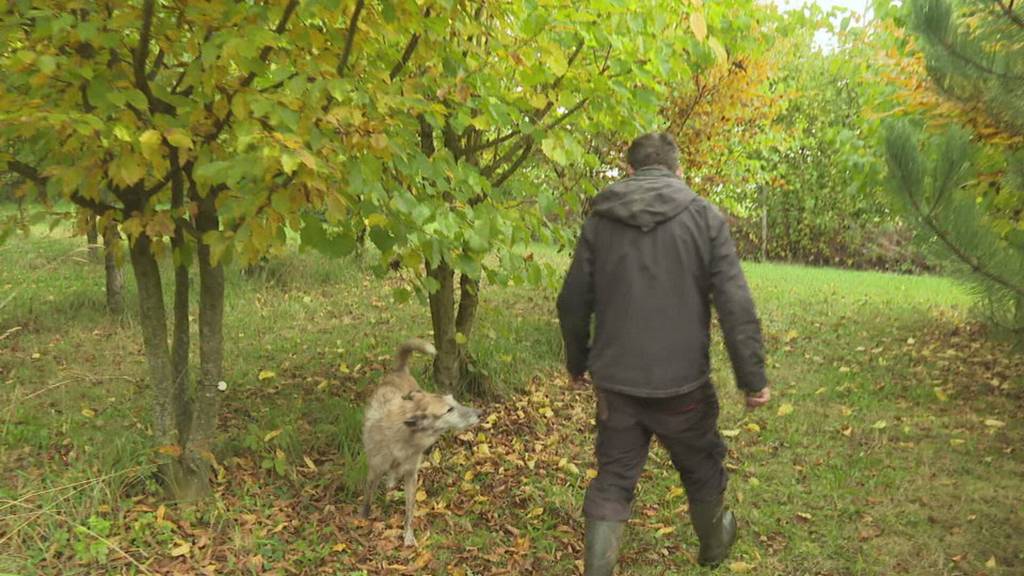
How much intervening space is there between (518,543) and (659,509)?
3.22ft

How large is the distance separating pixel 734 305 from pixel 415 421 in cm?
Answer: 201

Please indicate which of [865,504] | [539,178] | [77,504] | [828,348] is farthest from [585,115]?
[828,348]

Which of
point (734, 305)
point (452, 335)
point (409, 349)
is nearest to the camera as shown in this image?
point (734, 305)

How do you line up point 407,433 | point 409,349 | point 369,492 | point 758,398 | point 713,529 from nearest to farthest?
point 758,398 → point 713,529 → point 407,433 → point 369,492 → point 409,349

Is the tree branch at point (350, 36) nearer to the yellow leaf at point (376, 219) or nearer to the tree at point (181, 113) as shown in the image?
the tree at point (181, 113)

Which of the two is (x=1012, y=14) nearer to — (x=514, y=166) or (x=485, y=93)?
(x=485, y=93)

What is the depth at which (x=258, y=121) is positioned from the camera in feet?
10.5

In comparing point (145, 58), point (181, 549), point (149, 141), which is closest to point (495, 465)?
point (181, 549)

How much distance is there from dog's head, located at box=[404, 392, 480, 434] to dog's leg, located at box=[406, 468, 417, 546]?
0.33 metres

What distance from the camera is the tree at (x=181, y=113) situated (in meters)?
2.97

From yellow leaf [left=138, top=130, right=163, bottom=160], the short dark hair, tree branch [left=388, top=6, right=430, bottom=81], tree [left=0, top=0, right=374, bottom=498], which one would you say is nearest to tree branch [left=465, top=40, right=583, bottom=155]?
the short dark hair

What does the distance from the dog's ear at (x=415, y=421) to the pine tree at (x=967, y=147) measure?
284cm

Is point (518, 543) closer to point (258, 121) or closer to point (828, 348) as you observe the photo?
point (258, 121)

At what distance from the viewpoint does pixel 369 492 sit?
439cm
